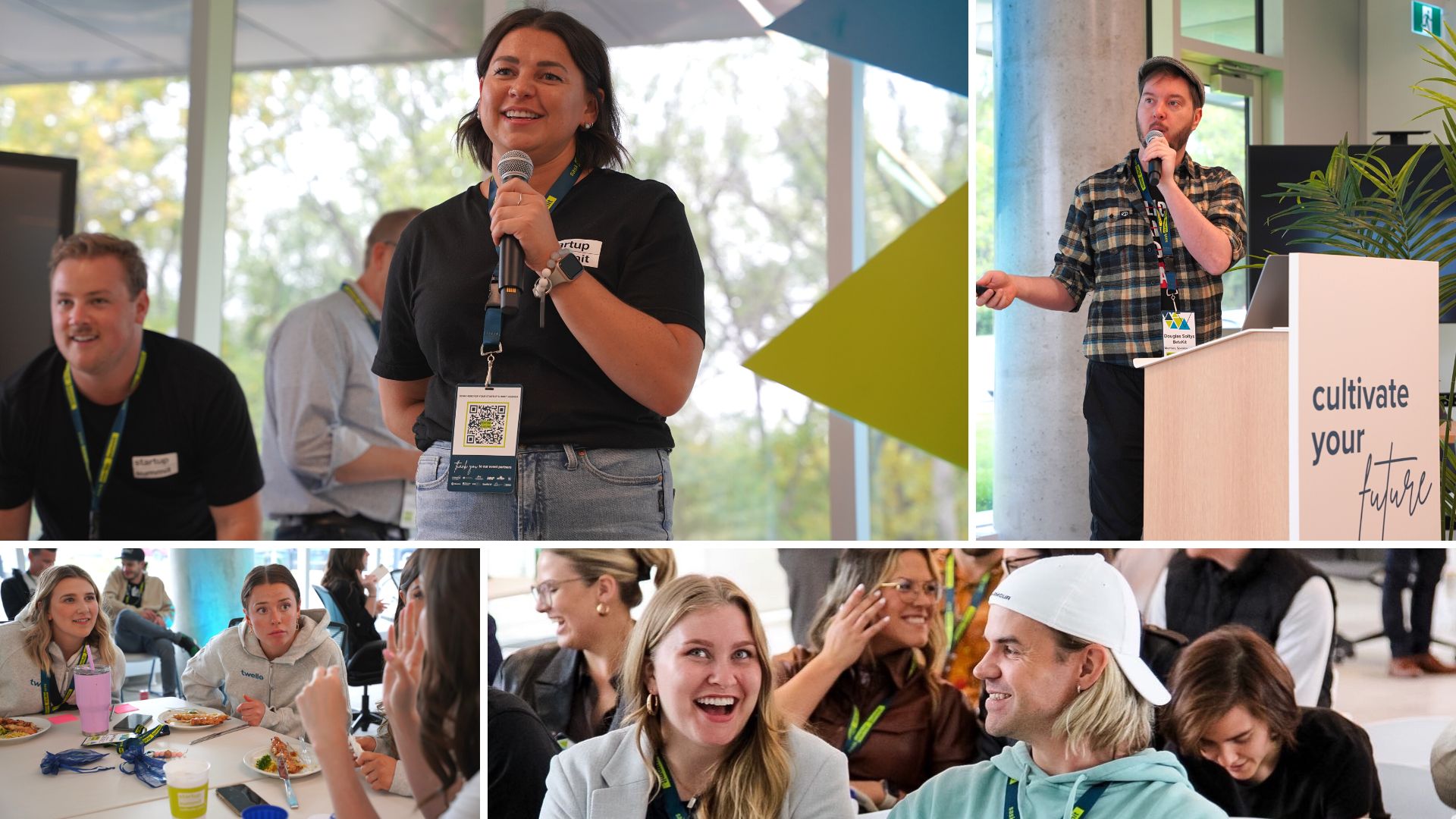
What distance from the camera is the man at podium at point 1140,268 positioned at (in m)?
2.78

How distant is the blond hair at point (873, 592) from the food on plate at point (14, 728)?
1.11 m

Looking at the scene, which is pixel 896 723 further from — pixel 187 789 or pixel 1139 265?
pixel 1139 265

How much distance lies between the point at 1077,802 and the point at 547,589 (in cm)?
75

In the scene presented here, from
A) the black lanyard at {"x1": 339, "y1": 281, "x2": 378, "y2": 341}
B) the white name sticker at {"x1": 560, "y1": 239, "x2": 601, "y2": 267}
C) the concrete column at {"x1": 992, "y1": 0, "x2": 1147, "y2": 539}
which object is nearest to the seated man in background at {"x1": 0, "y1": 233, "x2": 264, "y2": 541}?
the black lanyard at {"x1": 339, "y1": 281, "x2": 378, "y2": 341}

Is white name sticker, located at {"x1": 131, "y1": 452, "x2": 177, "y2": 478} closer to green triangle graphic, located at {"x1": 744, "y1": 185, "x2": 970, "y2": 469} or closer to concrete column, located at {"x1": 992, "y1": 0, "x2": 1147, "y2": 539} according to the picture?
green triangle graphic, located at {"x1": 744, "y1": 185, "x2": 970, "y2": 469}

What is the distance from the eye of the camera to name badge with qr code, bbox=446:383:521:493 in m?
1.78

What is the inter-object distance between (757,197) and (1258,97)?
273cm

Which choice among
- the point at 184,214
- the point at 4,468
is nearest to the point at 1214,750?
the point at 4,468

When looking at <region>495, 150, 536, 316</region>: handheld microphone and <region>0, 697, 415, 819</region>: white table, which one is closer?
<region>0, 697, 415, 819</region>: white table

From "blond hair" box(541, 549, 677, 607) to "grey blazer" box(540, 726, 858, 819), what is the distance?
0.60 feet

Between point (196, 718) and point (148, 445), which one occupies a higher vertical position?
point (148, 445)

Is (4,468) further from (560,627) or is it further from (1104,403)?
(1104,403)

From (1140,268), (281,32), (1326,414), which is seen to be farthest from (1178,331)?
(281,32)

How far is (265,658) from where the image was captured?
171 cm
